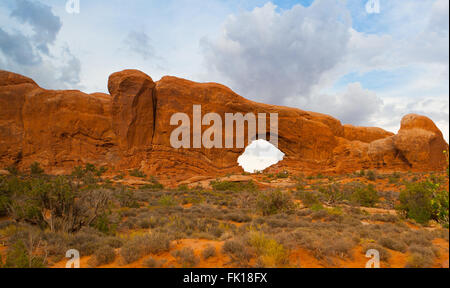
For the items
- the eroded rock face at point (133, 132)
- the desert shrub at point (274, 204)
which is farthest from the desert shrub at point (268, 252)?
the eroded rock face at point (133, 132)

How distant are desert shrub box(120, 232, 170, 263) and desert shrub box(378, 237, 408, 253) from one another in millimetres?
4357

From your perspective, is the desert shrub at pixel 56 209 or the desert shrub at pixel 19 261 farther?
the desert shrub at pixel 56 209

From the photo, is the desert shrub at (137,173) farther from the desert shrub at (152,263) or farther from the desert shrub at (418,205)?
the desert shrub at (152,263)

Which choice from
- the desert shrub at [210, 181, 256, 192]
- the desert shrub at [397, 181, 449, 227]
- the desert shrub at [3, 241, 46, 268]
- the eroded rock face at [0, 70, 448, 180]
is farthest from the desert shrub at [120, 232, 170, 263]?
the eroded rock face at [0, 70, 448, 180]

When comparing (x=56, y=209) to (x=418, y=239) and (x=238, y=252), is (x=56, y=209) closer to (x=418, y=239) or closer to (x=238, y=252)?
(x=238, y=252)

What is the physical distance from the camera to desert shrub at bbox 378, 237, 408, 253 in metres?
4.86

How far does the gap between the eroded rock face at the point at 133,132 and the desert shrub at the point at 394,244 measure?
23094mm

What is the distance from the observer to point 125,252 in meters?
4.33

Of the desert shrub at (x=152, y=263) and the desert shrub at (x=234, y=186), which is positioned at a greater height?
the desert shrub at (x=234, y=186)

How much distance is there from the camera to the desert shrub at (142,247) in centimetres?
430

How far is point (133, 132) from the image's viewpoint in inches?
1126

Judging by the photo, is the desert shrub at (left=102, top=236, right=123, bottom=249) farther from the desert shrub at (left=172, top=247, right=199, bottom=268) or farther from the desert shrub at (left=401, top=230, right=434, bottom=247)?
the desert shrub at (left=401, top=230, right=434, bottom=247)
